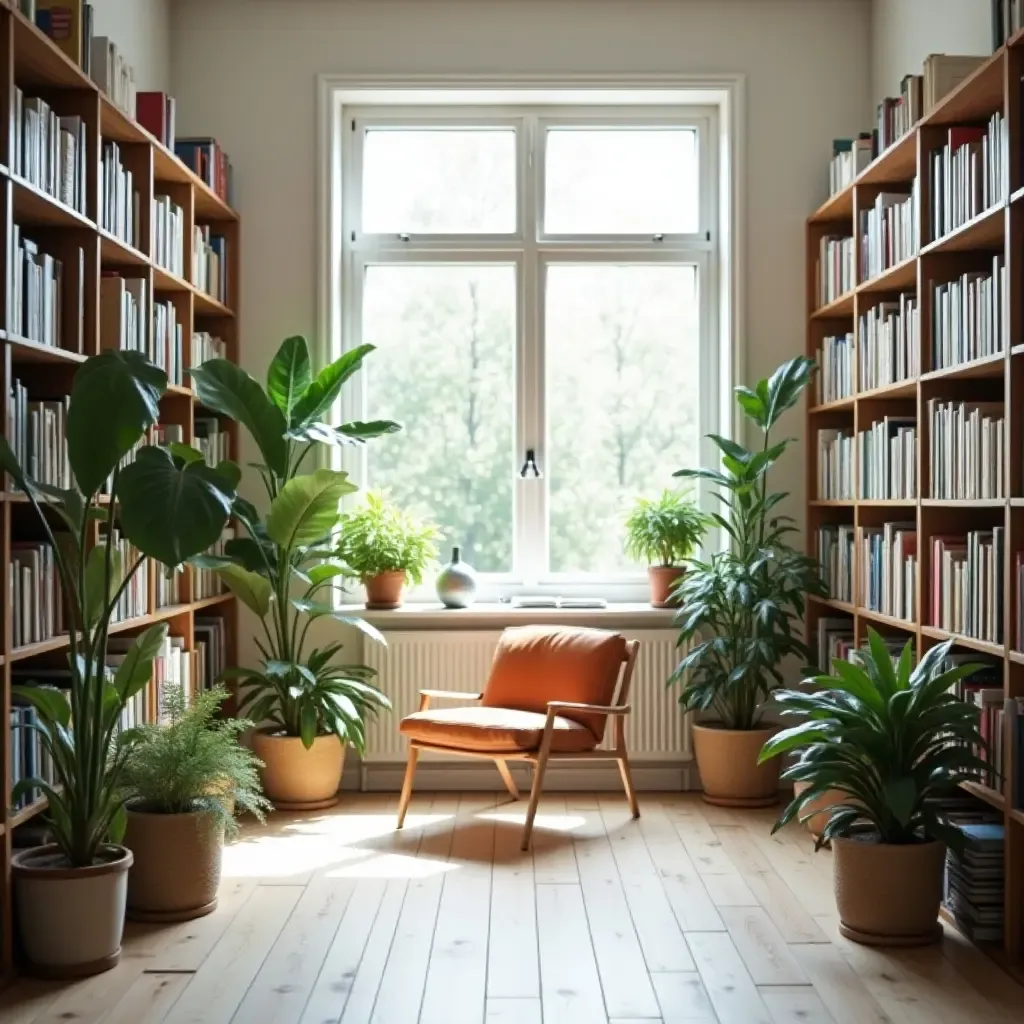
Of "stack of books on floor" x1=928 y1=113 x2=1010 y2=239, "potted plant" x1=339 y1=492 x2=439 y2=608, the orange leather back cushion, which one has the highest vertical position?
"stack of books on floor" x1=928 y1=113 x2=1010 y2=239

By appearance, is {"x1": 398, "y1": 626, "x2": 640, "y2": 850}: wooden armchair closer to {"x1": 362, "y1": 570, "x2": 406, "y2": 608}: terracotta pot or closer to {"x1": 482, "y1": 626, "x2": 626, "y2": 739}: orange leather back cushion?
{"x1": 482, "y1": 626, "x2": 626, "y2": 739}: orange leather back cushion

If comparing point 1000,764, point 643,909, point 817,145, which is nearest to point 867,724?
point 1000,764

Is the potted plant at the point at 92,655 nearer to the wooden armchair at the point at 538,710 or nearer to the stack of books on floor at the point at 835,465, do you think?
the wooden armchair at the point at 538,710

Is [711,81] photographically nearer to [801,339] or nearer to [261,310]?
[801,339]

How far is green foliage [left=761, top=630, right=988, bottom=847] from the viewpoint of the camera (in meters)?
3.73

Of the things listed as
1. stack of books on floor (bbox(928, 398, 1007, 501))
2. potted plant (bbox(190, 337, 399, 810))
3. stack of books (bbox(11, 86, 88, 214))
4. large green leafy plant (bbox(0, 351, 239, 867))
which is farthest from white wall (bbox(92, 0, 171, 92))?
stack of books on floor (bbox(928, 398, 1007, 501))

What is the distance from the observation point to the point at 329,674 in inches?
235

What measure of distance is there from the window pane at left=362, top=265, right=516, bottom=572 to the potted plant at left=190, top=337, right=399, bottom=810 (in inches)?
34.5

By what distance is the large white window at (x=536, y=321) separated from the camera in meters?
6.33

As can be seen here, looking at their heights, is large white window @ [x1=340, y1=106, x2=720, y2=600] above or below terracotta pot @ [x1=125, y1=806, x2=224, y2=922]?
above

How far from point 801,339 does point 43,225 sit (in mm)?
3414

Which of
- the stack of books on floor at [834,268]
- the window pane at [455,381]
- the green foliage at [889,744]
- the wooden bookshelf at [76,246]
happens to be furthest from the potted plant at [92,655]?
the stack of books on floor at [834,268]

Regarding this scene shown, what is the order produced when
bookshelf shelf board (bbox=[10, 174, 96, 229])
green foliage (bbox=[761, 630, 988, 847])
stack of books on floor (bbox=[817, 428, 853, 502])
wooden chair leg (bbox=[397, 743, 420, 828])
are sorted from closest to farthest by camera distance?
bookshelf shelf board (bbox=[10, 174, 96, 229]), green foliage (bbox=[761, 630, 988, 847]), wooden chair leg (bbox=[397, 743, 420, 828]), stack of books on floor (bbox=[817, 428, 853, 502])

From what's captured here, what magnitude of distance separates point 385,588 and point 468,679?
0.55m
